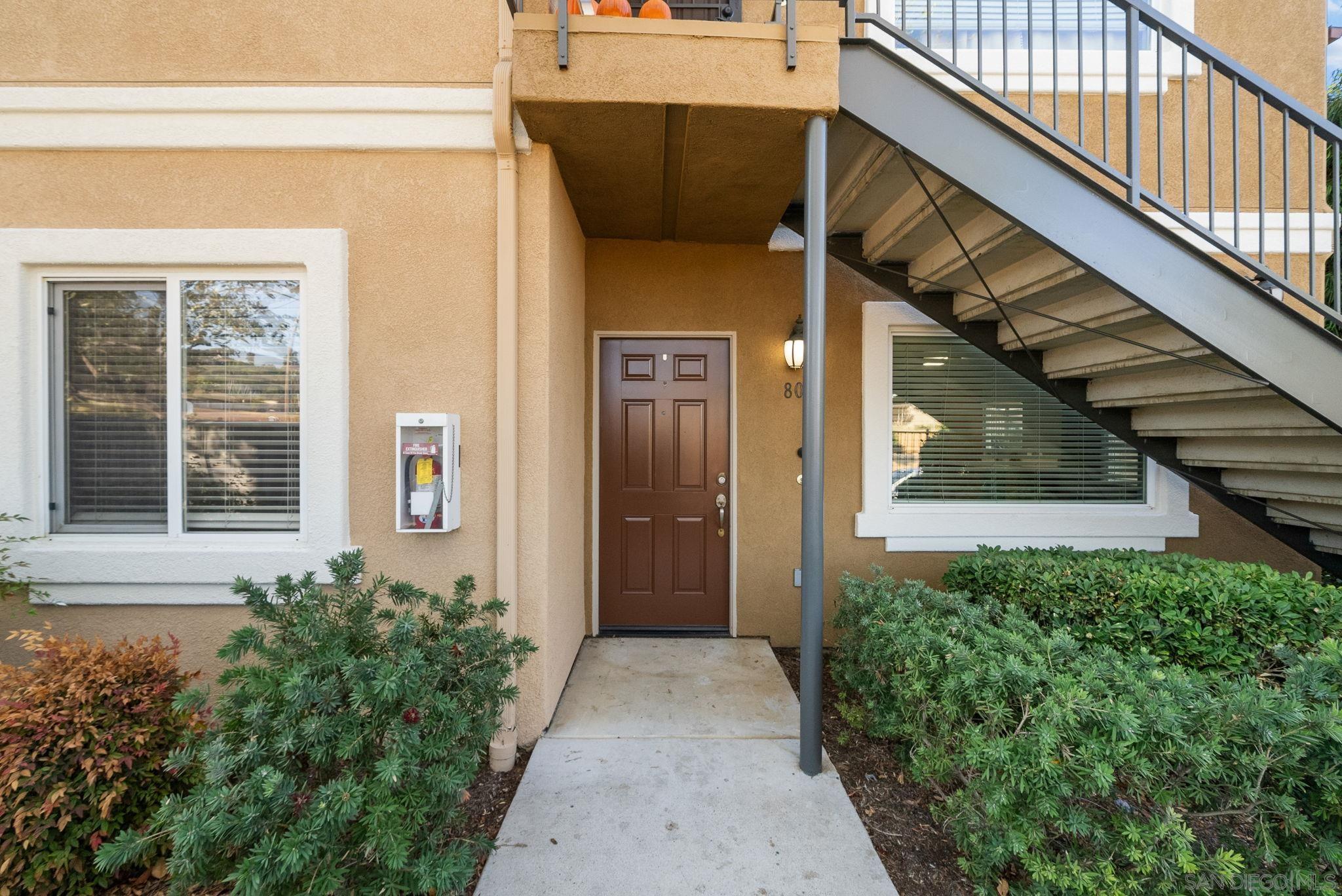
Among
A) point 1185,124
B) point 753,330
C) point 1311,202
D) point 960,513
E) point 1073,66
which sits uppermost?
point 1073,66

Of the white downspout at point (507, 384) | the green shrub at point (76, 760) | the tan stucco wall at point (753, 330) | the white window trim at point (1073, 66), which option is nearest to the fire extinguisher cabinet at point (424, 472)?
the white downspout at point (507, 384)

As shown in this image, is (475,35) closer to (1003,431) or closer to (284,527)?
(284,527)

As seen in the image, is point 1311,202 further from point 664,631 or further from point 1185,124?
point 664,631

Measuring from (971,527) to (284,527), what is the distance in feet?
13.6

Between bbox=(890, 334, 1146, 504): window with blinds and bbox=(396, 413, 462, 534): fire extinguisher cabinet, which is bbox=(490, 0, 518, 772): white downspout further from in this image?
bbox=(890, 334, 1146, 504): window with blinds

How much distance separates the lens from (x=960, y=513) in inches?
144

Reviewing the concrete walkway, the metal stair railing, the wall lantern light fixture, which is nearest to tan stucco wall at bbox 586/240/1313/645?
the wall lantern light fixture

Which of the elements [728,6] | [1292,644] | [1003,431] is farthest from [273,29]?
[1292,644]

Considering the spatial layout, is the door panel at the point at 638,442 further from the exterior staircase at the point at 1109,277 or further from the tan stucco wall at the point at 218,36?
the tan stucco wall at the point at 218,36

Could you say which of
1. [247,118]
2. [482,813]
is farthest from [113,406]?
[482,813]

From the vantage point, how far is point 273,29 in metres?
2.55

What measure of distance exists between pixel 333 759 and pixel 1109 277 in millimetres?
3407

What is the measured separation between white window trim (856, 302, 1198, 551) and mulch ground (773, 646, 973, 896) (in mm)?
1396

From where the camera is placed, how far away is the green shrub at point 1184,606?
2.60 meters
